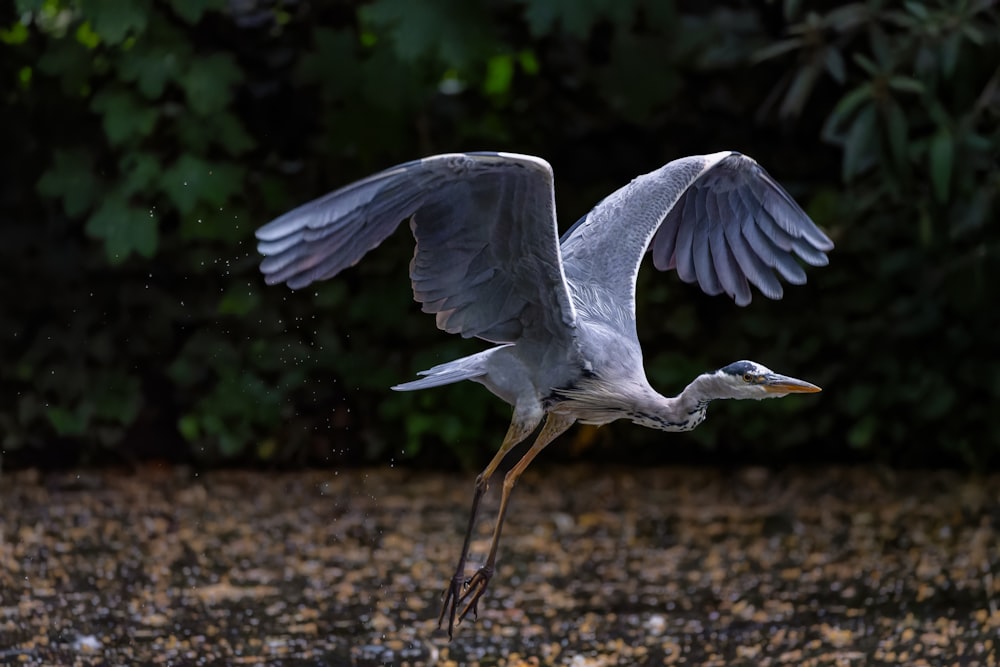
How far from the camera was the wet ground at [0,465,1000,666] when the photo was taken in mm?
4820

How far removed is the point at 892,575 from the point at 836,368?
1668mm

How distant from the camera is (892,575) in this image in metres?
5.71

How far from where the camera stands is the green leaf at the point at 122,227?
6723 millimetres

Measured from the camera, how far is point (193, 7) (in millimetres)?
6680

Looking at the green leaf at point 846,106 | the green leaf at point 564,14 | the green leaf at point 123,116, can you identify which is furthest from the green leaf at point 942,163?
the green leaf at point 123,116

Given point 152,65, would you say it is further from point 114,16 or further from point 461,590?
point 461,590

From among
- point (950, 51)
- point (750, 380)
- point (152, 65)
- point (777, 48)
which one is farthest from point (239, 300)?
point (750, 380)

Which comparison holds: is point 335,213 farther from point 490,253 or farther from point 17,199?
point 17,199

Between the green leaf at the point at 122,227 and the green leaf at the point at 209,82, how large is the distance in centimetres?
54

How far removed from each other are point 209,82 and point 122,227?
2.53ft

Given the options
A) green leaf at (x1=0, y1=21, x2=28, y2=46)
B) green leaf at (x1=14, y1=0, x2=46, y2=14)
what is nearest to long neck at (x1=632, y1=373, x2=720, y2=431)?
green leaf at (x1=14, y1=0, x2=46, y2=14)

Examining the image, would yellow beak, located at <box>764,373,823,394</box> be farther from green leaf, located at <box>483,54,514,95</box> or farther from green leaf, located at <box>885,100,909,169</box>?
green leaf, located at <box>483,54,514,95</box>

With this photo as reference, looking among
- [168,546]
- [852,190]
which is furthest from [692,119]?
[168,546]

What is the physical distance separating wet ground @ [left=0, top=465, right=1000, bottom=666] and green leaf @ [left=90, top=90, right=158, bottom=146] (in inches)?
64.8
